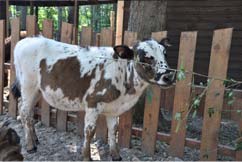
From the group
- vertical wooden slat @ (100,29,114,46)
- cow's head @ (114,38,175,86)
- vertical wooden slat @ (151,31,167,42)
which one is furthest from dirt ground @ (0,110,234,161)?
vertical wooden slat @ (151,31,167,42)

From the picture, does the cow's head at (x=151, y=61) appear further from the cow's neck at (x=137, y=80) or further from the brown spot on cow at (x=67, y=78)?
the brown spot on cow at (x=67, y=78)

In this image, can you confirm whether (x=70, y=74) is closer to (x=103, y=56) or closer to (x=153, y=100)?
(x=103, y=56)

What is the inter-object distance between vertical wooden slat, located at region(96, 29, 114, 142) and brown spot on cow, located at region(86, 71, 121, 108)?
0.83m

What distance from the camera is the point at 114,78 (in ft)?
13.4

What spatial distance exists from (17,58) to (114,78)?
1.28 m

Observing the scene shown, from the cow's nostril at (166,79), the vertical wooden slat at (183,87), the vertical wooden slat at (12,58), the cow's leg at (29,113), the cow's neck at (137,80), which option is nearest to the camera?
the cow's nostril at (166,79)

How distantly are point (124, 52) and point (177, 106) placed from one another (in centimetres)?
95

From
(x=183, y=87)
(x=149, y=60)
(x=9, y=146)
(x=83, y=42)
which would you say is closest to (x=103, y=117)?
(x=83, y=42)

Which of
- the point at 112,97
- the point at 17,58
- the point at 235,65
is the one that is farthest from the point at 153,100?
the point at 235,65

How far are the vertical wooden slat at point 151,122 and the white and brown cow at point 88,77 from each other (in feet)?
1.38

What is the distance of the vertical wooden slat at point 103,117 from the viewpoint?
484 cm

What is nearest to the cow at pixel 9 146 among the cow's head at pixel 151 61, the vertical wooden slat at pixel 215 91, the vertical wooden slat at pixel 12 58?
the cow's head at pixel 151 61

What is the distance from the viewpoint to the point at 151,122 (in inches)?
181

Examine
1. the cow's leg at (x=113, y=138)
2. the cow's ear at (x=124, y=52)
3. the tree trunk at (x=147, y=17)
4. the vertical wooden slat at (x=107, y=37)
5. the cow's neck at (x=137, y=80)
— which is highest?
the tree trunk at (x=147, y=17)
